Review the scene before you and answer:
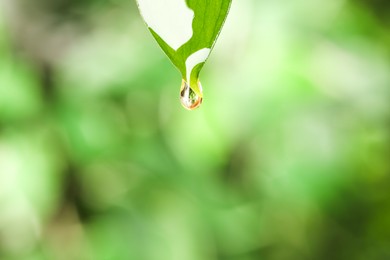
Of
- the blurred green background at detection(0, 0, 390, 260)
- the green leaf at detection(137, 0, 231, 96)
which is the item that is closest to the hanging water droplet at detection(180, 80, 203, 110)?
the green leaf at detection(137, 0, 231, 96)

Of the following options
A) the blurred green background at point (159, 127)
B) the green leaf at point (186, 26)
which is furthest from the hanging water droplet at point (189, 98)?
the blurred green background at point (159, 127)

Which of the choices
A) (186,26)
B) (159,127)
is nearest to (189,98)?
(186,26)

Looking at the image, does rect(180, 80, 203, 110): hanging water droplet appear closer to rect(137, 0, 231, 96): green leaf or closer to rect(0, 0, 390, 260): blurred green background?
rect(137, 0, 231, 96): green leaf

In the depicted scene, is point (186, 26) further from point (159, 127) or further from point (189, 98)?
point (159, 127)

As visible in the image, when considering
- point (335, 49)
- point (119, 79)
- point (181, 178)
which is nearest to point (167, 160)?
point (181, 178)

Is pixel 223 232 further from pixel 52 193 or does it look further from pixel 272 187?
pixel 52 193

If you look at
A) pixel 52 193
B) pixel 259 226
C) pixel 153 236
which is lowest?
pixel 259 226

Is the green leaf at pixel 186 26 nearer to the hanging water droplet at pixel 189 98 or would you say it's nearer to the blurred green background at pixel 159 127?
the hanging water droplet at pixel 189 98
